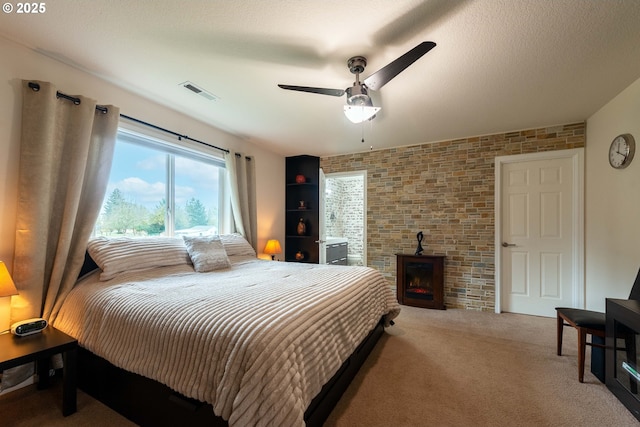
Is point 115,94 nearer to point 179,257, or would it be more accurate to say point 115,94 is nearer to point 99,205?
point 99,205

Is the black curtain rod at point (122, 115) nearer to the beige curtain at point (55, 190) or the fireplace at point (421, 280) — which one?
the beige curtain at point (55, 190)

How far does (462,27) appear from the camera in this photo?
1666 mm

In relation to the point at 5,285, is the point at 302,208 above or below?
above

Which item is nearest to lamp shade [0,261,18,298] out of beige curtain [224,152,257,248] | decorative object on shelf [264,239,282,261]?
beige curtain [224,152,257,248]

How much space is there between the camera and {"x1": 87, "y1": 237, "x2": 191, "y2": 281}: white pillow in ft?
6.98

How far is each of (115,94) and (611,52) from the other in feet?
13.1

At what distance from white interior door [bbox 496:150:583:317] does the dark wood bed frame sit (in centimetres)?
293

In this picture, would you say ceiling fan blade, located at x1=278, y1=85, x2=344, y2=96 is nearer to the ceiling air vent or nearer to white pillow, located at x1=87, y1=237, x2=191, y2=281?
the ceiling air vent

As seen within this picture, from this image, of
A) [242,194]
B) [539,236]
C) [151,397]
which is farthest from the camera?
[242,194]

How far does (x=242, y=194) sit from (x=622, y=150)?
4.15 m

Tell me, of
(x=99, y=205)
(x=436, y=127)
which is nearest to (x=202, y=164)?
(x=99, y=205)

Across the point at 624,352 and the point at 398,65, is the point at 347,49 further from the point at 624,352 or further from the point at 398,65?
the point at 624,352

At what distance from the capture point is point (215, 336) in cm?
123

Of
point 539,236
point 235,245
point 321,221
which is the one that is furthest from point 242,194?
point 539,236
